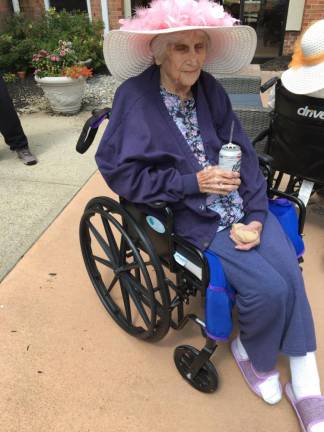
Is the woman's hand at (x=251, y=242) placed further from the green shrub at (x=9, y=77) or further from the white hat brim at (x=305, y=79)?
the green shrub at (x=9, y=77)

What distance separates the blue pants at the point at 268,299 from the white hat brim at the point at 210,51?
798mm

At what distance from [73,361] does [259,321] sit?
879 millimetres

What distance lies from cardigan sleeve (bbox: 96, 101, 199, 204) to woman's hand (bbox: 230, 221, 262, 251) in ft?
0.78

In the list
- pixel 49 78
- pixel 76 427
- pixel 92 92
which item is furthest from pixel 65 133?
pixel 76 427

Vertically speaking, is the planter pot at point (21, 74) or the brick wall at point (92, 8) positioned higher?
the brick wall at point (92, 8)

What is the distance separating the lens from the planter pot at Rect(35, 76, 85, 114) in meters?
4.25

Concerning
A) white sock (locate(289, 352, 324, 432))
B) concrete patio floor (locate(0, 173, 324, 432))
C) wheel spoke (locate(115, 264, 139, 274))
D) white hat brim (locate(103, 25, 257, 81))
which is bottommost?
concrete patio floor (locate(0, 173, 324, 432))

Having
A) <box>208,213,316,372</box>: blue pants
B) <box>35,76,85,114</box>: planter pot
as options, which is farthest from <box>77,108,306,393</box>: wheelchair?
<box>35,76,85,114</box>: planter pot

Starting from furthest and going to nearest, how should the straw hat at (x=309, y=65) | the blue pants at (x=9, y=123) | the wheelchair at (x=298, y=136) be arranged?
the blue pants at (x=9, y=123) → the wheelchair at (x=298, y=136) → the straw hat at (x=309, y=65)

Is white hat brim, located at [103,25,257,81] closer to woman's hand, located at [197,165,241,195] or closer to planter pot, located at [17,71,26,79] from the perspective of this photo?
woman's hand, located at [197,165,241,195]

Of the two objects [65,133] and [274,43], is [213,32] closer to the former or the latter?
[65,133]

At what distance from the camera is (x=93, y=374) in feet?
5.56

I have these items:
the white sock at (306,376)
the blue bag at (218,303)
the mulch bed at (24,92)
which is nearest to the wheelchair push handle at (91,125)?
the blue bag at (218,303)

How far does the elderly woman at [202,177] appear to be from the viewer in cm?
139
